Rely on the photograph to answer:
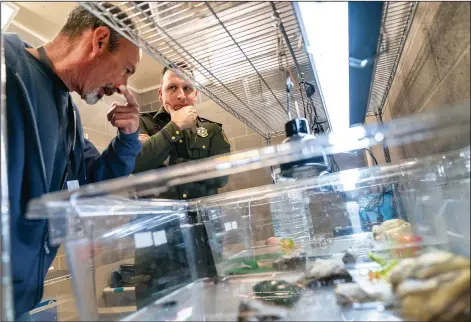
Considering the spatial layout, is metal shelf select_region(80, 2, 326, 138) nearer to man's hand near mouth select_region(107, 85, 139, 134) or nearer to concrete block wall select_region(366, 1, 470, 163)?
man's hand near mouth select_region(107, 85, 139, 134)

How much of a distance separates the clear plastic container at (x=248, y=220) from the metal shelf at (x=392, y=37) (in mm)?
321

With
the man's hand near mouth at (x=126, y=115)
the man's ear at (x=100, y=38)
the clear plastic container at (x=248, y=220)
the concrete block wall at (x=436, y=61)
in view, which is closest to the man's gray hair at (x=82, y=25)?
the man's ear at (x=100, y=38)

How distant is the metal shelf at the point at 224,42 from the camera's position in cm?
77

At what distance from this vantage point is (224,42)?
0.97 m

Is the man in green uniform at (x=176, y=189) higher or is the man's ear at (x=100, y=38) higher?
the man's ear at (x=100, y=38)

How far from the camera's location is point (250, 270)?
0.99m

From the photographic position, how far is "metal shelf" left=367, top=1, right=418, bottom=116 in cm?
84

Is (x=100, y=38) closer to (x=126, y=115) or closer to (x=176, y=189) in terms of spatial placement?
(x=126, y=115)

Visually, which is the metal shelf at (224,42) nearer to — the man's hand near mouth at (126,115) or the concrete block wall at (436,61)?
the man's hand near mouth at (126,115)

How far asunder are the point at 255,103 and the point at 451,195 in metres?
1.00

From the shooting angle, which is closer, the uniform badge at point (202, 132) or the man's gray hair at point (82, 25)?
the man's gray hair at point (82, 25)

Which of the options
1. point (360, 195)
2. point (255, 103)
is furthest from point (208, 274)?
point (255, 103)

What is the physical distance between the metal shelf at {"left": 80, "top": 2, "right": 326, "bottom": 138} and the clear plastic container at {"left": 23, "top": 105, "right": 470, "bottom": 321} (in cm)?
39

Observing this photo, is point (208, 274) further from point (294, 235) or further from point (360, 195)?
point (360, 195)
